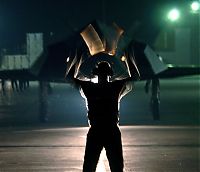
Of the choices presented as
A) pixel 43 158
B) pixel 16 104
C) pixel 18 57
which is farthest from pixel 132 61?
pixel 18 57

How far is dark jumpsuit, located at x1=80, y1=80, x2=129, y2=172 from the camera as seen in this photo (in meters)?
7.61

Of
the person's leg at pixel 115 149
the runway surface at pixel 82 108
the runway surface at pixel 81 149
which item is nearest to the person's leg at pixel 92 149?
the person's leg at pixel 115 149

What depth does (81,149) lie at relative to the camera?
39.1 ft

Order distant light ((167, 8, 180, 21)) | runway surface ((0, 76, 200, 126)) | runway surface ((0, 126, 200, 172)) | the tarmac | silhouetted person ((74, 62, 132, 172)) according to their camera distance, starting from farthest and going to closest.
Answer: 1. distant light ((167, 8, 180, 21))
2. runway surface ((0, 76, 200, 126))
3. the tarmac
4. runway surface ((0, 126, 200, 172))
5. silhouetted person ((74, 62, 132, 172))

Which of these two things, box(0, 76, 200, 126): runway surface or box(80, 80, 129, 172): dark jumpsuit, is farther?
box(0, 76, 200, 126): runway surface

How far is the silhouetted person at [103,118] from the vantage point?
25.0ft

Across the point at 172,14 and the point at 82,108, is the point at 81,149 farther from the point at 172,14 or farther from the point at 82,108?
the point at 172,14

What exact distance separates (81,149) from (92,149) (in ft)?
14.1

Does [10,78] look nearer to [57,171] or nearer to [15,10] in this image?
[15,10]

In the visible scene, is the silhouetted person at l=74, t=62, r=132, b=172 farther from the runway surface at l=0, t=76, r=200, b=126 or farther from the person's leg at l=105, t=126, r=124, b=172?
the runway surface at l=0, t=76, r=200, b=126

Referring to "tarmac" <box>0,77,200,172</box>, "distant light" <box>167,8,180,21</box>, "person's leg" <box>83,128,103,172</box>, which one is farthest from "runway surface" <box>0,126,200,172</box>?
"distant light" <box>167,8,180,21</box>

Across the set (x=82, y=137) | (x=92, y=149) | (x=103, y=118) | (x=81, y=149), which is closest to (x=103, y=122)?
(x=103, y=118)

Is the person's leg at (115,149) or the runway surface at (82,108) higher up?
the person's leg at (115,149)

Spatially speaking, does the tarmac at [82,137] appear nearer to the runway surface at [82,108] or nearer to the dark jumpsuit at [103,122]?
the runway surface at [82,108]
